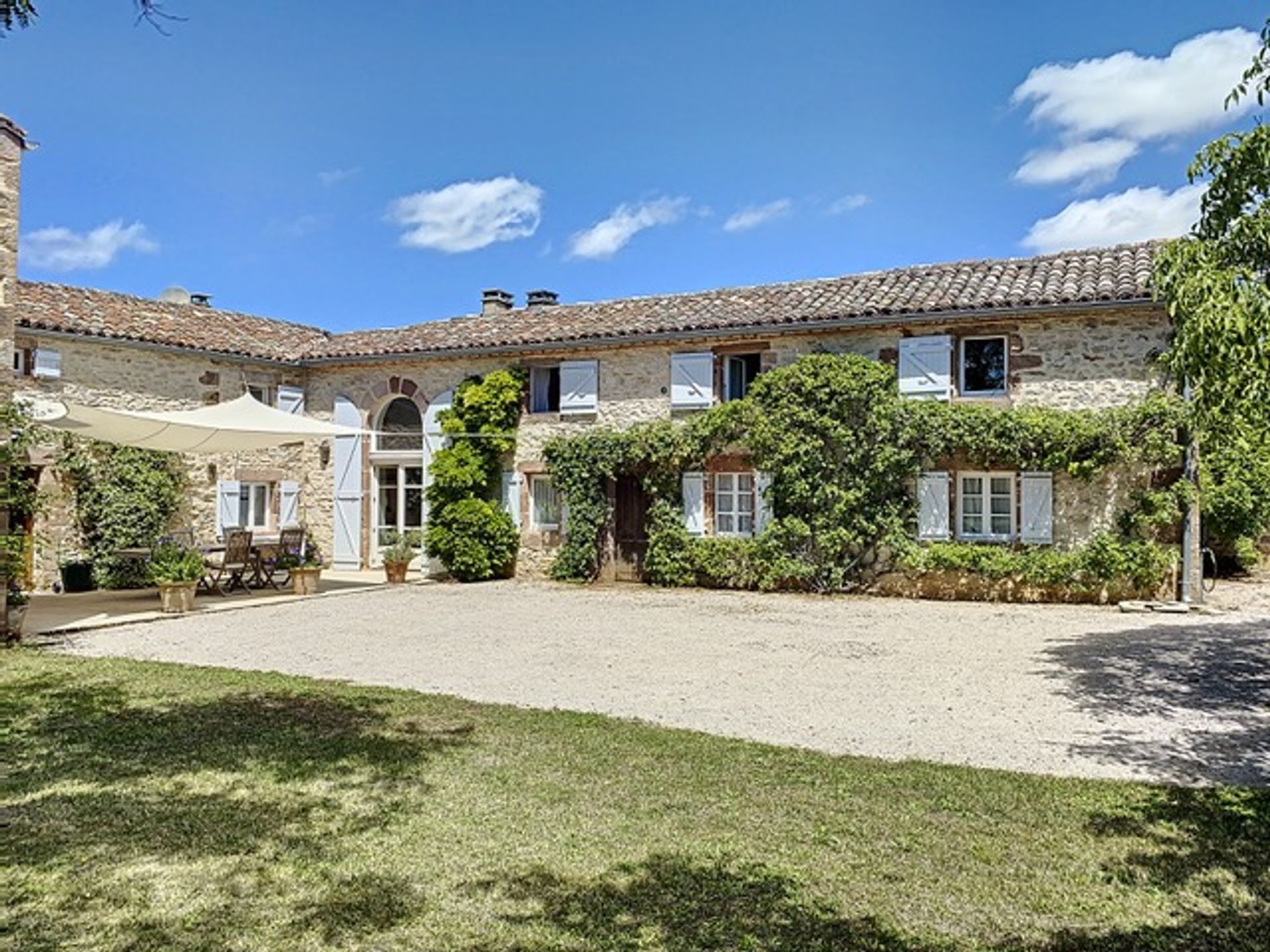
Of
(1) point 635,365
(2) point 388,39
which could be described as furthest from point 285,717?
(1) point 635,365

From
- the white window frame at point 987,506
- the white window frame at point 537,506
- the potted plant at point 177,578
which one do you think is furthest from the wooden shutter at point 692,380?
the potted plant at point 177,578

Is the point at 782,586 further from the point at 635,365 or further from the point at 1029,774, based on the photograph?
the point at 1029,774

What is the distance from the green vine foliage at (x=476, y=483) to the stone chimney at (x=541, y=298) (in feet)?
11.2

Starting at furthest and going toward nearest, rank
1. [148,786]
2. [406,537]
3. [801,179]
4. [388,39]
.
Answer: [406,537]
[801,179]
[388,39]
[148,786]

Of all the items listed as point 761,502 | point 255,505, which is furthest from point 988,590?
point 255,505

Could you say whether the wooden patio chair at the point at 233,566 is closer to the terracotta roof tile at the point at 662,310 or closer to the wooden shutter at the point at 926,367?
the terracotta roof tile at the point at 662,310

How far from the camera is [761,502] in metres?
14.9

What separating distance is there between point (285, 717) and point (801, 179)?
1082cm

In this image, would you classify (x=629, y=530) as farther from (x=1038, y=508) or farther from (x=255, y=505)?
(x=255, y=505)

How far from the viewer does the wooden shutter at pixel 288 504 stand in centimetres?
1850

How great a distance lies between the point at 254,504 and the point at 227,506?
2.96 ft

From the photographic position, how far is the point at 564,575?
16.2 m

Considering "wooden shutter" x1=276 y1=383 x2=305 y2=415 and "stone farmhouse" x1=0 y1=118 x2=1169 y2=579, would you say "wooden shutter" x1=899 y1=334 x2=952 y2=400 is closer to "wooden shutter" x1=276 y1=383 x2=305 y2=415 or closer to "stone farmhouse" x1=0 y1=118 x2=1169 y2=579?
"stone farmhouse" x1=0 y1=118 x2=1169 y2=579

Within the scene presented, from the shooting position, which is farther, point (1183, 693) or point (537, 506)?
point (537, 506)
